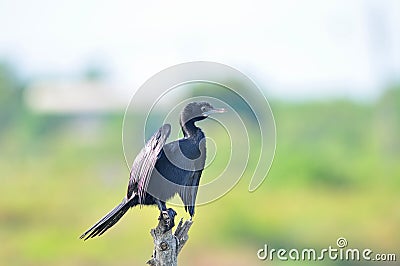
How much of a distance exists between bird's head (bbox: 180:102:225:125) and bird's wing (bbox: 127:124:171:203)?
22 cm

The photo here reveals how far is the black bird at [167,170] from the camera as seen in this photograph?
11.2 ft

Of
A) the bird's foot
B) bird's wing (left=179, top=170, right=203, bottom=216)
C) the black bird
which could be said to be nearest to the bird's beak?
the black bird

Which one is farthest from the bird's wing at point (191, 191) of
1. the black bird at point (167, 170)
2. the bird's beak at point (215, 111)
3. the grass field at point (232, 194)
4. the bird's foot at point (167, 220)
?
the grass field at point (232, 194)

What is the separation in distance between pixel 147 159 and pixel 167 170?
0.16 metres

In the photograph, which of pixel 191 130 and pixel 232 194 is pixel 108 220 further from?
pixel 232 194

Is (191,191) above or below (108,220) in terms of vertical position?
above

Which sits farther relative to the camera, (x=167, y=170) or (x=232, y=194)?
(x=232, y=194)

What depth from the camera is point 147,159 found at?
11.2 ft

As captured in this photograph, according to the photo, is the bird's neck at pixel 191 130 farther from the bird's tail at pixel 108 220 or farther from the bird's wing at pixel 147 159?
the bird's tail at pixel 108 220

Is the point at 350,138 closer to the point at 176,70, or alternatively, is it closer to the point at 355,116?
the point at 355,116

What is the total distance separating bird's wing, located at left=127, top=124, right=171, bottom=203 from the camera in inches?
134

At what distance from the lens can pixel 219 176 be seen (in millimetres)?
3420

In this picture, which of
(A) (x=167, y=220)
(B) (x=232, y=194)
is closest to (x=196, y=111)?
(A) (x=167, y=220)

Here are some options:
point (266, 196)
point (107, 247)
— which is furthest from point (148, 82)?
point (266, 196)
